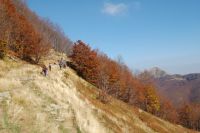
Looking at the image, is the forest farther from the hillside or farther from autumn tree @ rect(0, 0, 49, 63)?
the hillside

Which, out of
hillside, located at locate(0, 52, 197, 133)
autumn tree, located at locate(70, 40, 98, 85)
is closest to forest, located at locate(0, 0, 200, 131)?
autumn tree, located at locate(70, 40, 98, 85)

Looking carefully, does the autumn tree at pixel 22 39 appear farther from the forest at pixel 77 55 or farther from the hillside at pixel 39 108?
the hillside at pixel 39 108

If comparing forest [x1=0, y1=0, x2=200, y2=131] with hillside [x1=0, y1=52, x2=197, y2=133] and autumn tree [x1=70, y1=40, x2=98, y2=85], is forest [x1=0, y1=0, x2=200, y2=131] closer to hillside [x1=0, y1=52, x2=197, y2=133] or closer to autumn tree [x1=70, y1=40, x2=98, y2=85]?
autumn tree [x1=70, y1=40, x2=98, y2=85]

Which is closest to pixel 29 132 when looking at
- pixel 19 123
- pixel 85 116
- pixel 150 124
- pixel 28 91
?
pixel 19 123

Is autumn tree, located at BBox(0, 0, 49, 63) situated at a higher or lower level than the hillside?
higher

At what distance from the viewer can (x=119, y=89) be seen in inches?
4254

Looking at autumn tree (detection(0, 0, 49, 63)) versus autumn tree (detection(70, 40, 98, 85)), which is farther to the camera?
autumn tree (detection(70, 40, 98, 85))

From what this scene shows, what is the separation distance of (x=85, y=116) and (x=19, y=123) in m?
10.2

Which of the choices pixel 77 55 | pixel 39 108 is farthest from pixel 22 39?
pixel 39 108

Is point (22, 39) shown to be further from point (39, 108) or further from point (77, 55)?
point (39, 108)

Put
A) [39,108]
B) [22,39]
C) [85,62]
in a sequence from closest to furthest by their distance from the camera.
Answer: [39,108] < [22,39] < [85,62]

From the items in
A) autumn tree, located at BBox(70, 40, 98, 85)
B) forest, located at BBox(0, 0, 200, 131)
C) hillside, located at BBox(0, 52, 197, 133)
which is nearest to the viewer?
hillside, located at BBox(0, 52, 197, 133)

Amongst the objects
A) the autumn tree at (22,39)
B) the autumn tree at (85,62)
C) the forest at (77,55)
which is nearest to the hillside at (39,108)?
the forest at (77,55)

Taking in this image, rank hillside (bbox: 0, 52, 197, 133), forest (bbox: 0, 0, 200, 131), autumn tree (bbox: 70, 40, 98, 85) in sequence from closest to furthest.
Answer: hillside (bbox: 0, 52, 197, 133) → forest (bbox: 0, 0, 200, 131) → autumn tree (bbox: 70, 40, 98, 85)
